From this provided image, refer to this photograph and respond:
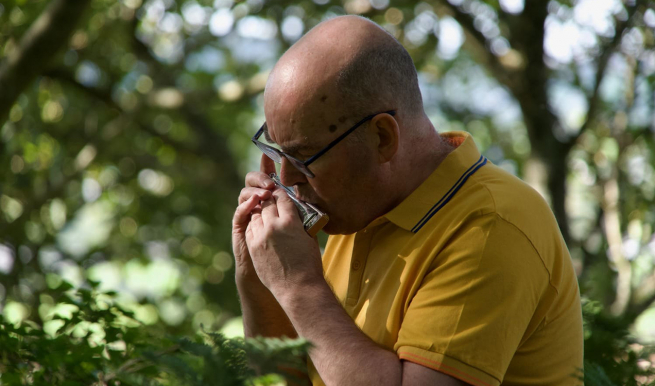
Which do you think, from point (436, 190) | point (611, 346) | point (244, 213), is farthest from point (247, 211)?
point (611, 346)

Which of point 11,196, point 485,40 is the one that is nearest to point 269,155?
point 485,40

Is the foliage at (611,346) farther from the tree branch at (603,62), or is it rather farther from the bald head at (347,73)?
the tree branch at (603,62)

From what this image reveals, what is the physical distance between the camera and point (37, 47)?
4531 mm

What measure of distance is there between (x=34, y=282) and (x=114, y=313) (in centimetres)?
522

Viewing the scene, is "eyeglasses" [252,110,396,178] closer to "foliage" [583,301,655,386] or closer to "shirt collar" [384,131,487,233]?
"shirt collar" [384,131,487,233]

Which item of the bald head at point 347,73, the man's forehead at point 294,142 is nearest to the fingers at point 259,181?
the man's forehead at point 294,142

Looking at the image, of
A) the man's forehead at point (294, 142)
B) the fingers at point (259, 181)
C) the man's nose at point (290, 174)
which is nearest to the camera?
the man's forehead at point (294, 142)

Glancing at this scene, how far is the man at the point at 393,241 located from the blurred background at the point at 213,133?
44cm

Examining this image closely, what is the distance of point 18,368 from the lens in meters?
2.08

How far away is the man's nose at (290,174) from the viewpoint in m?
2.35

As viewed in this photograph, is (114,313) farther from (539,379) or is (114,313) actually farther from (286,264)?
(539,379)

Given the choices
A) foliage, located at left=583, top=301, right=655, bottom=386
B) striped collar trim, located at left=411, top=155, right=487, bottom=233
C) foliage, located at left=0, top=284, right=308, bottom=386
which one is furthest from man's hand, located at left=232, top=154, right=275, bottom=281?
foliage, located at left=583, top=301, right=655, bottom=386

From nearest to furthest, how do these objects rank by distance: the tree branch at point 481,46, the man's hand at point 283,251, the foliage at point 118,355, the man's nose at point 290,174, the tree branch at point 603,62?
the foliage at point 118,355 < the man's hand at point 283,251 < the man's nose at point 290,174 < the tree branch at point 603,62 < the tree branch at point 481,46

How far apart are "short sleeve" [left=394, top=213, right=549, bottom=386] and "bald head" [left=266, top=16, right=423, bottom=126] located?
1.74 feet
